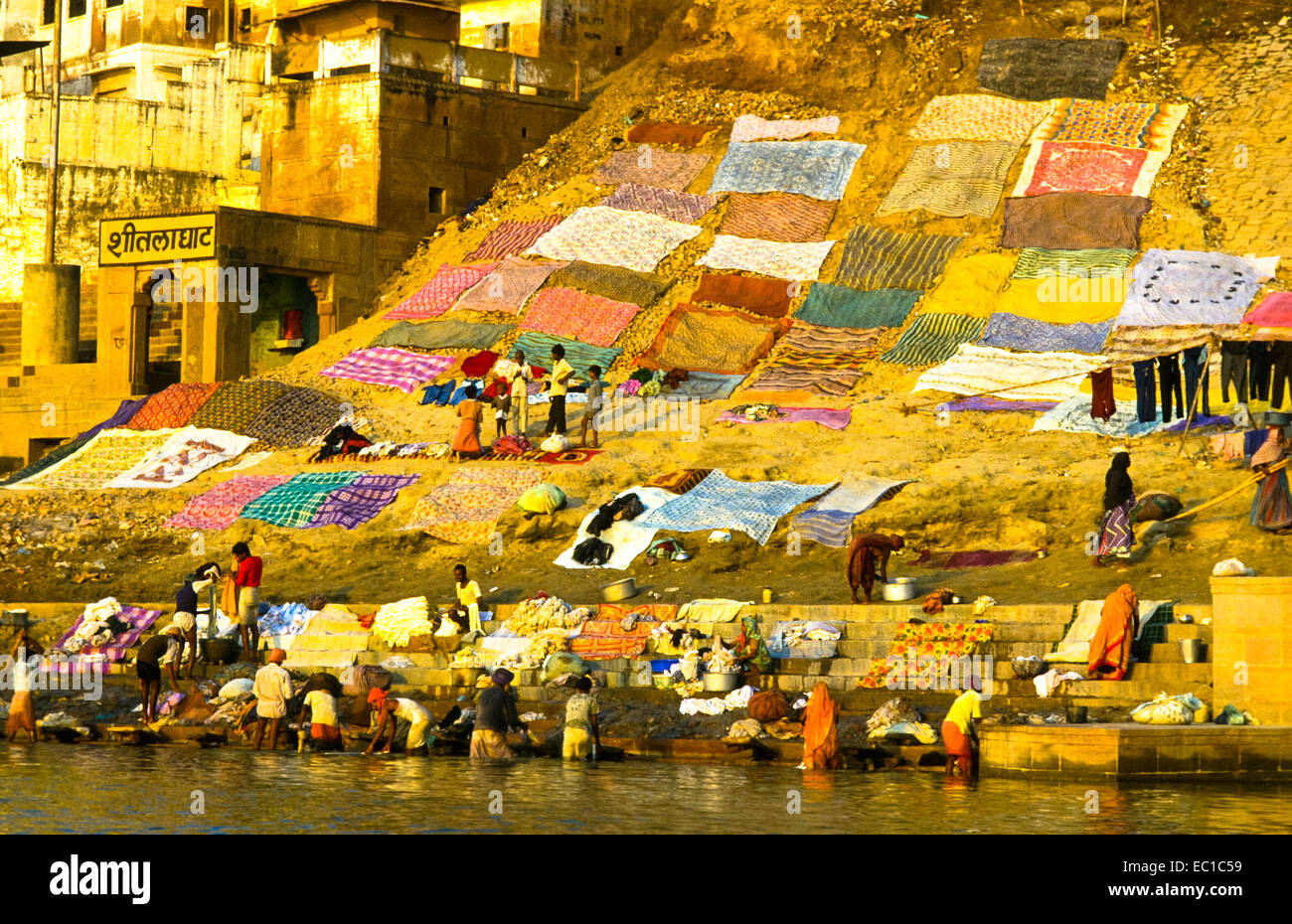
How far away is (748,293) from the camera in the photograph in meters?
28.0

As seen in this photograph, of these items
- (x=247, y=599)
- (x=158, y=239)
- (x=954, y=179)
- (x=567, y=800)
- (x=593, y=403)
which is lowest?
(x=567, y=800)

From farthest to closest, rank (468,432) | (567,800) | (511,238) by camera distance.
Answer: (511,238), (468,432), (567,800)

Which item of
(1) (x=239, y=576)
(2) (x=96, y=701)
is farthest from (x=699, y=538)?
(2) (x=96, y=701)

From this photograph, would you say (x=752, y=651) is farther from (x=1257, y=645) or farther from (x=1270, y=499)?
(x=1270, y=499)

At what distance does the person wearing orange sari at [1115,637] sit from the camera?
14711 mm

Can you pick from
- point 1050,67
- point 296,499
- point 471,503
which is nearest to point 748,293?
point 1050,67

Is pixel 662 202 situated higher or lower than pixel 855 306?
higher

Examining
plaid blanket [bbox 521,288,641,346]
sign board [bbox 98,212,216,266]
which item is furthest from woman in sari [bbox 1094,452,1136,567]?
sign board [bbox 98,212,216,266]

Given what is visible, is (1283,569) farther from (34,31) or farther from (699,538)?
(34,31)

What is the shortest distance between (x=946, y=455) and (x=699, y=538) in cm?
350

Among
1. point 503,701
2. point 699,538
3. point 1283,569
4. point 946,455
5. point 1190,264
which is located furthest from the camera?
point 1190,264

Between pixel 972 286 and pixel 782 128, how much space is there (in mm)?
6145

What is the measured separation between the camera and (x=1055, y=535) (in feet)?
64.1

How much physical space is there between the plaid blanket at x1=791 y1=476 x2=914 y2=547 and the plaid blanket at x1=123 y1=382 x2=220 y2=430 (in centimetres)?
916
